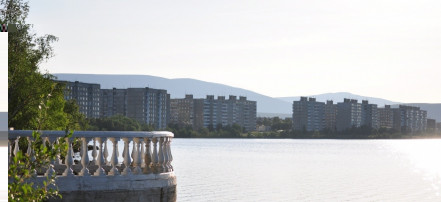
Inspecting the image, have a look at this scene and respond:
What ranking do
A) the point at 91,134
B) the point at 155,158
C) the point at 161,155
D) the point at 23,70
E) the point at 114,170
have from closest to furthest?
the point at 91,134 < the point at 114,170 < the point at 155,158 < the point at 161,155 < the point at 23,70

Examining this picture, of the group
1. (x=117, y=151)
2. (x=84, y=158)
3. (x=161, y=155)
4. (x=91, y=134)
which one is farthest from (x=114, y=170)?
(x=161, y=155)

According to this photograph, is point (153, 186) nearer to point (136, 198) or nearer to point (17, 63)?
point (136, 198)

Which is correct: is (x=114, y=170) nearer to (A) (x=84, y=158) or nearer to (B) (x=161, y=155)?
(A) (x=84, y=158)

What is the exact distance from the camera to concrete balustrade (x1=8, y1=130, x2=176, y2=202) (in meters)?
12.0

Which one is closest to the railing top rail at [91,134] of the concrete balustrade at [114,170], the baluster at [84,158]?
the concrete balustrade at [114,170]

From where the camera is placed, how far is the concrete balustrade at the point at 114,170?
39.2 ft

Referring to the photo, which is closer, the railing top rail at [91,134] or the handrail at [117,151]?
the railing top rail at [91,134]

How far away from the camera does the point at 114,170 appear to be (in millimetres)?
12688

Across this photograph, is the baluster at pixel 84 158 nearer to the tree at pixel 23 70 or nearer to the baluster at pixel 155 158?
the baluster at pixel 155 158

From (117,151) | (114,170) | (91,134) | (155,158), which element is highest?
(91,134)

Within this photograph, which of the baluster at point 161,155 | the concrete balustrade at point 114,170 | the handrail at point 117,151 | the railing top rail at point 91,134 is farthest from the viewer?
the baluster at point 161,155

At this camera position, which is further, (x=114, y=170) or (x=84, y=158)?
(x=114, y=170)

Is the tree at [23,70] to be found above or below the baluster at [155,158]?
above

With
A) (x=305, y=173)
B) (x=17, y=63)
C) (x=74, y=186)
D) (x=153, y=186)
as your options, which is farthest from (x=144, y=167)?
(x=305, y=173)
